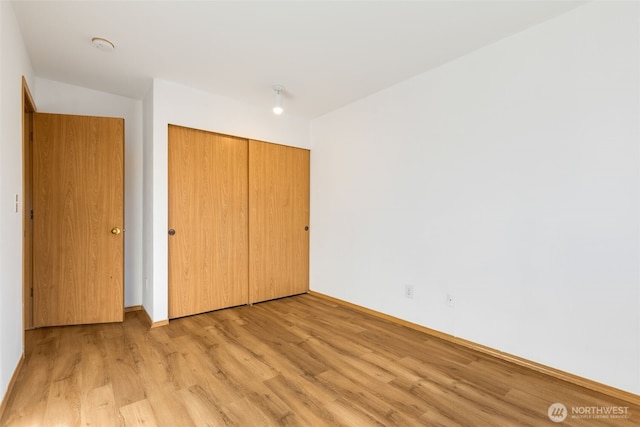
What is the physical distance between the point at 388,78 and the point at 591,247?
81.6 inches

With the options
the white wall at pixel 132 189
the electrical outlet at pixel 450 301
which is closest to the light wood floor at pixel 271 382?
the electrical outlet at pixel 450 301

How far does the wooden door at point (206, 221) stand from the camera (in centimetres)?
298

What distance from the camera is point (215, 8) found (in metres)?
1.87

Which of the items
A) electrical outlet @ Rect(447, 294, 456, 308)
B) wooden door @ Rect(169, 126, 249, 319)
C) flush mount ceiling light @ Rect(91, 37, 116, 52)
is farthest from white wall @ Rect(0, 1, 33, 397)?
electrical outlet @ Rect(447, 294, 456, 308)

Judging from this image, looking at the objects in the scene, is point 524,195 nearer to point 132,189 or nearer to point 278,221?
point 278,221

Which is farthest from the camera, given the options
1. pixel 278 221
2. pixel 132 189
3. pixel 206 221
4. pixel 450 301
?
pixel 278 221

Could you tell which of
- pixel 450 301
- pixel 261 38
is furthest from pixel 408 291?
pixel 261 38

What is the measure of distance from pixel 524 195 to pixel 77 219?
3791mm

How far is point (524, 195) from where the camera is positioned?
2111 millimetres

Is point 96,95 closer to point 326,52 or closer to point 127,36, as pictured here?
point 127,36

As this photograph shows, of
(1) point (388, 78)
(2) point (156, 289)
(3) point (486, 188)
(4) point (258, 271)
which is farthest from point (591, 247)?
(2) point (156, 289)

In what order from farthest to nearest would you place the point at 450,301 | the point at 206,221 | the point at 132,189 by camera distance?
the point at 132,189, the point at 206,221, the point at 450,301

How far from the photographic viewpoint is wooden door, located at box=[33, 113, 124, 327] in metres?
2.68

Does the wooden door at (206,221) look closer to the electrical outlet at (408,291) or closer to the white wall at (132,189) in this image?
the white wall at (132,189)
